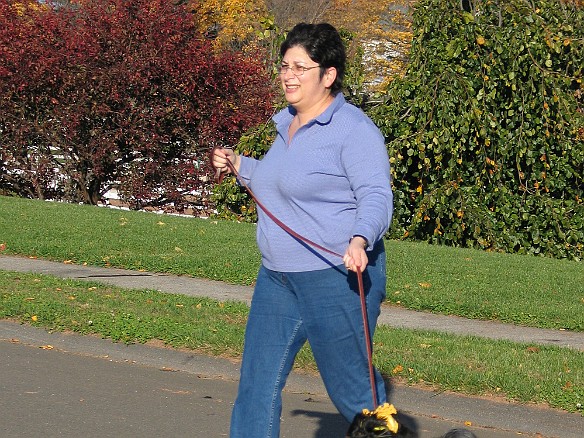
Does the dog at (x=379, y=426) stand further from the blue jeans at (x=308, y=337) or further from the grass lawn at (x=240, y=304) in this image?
the grass lawn at (x=240, y=304)

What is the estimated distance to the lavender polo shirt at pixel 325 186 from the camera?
385cm

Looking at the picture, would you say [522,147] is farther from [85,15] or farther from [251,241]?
[85,15]

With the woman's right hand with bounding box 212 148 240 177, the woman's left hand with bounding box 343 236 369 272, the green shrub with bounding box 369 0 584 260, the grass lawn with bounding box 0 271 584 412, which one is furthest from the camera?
the green shrub with bounding box 369 0 584 260

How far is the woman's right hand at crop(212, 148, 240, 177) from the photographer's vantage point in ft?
14.0

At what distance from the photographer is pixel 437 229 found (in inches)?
545

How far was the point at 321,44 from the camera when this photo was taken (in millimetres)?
3982

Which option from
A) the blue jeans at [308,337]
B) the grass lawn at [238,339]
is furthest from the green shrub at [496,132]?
the blue jeans at [308,337]

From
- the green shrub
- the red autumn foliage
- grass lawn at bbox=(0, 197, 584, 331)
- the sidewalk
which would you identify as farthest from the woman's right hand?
the red autumn foliage

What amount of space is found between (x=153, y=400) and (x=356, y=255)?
301 cm

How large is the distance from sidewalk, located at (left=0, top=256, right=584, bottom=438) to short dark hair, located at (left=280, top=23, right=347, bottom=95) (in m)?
2.44

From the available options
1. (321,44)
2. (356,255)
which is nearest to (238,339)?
(321,44)

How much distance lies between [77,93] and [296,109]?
13911mm

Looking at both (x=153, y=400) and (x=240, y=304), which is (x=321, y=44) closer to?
(x=153, y=400)

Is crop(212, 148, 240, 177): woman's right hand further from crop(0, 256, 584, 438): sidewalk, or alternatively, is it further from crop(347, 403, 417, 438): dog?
crop(0, 256, 584, 438): sidewalk
